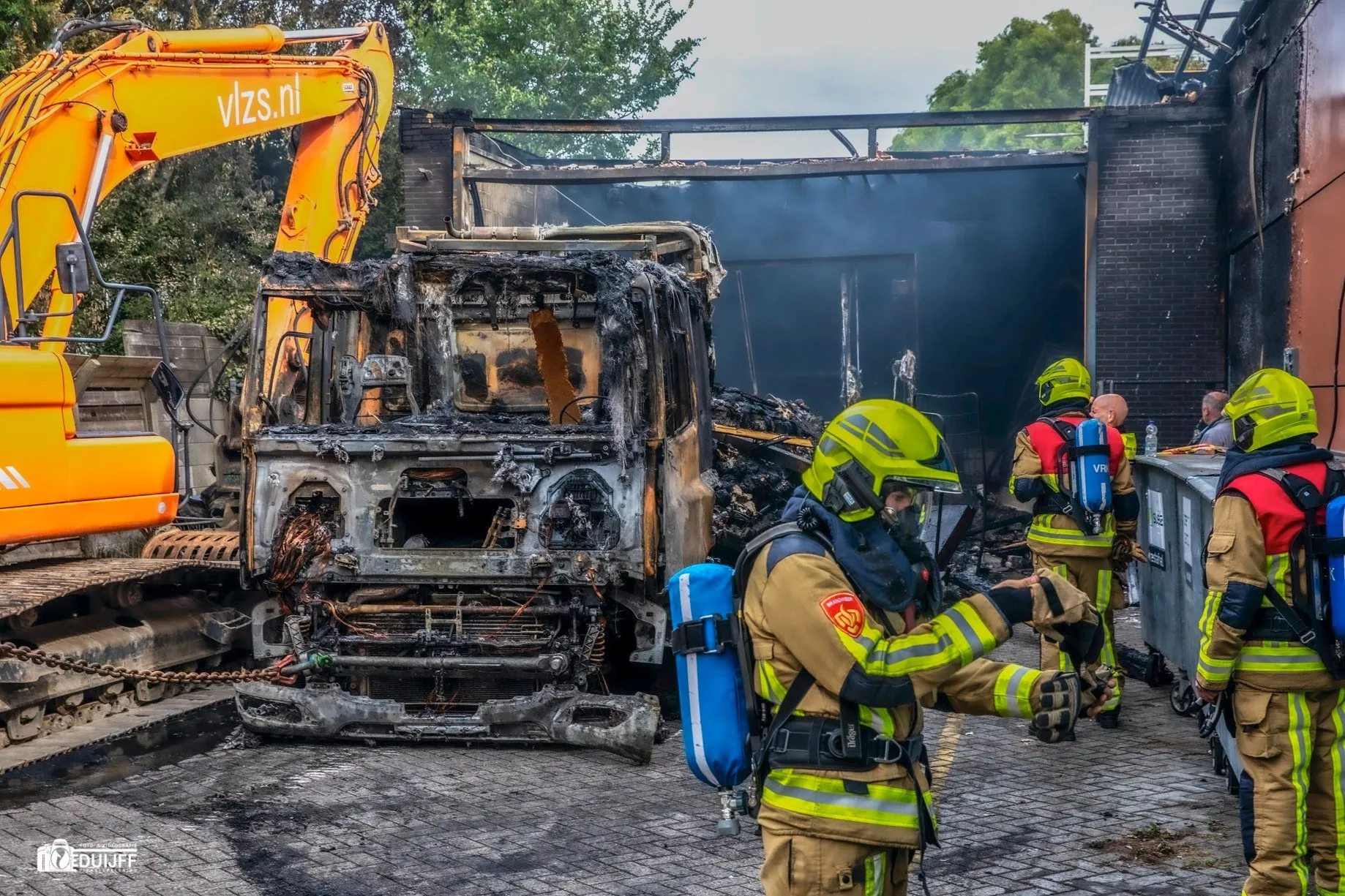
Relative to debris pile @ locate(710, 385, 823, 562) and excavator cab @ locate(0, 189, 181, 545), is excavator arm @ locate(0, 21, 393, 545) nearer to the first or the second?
excavator cab @ locate(0, 189, 181, 545)

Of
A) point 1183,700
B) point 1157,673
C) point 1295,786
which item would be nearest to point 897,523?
point 1295,786

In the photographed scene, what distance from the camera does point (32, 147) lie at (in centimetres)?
769

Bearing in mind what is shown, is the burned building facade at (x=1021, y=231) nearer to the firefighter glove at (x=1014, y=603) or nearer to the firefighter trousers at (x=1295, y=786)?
the firefighter trousers at (x=1295, y=786)

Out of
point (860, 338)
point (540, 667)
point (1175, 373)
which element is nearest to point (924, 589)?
point (540, 667)

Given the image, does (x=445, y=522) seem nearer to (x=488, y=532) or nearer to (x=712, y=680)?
(x=488, y=532)

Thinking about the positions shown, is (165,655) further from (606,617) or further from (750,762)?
(750,762)

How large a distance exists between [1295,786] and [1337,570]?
0.76 metres

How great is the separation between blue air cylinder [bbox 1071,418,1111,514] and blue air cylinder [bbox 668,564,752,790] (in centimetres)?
455

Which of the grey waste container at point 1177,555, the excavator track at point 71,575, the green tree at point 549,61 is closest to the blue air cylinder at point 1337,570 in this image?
the grey waste container at point 1177,555

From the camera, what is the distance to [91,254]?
6.22 meters

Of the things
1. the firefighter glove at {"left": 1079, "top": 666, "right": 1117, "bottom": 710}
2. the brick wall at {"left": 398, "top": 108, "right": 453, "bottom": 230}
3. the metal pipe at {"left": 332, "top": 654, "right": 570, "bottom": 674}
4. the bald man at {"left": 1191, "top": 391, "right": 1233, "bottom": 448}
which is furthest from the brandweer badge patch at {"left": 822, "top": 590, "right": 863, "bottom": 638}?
the brick wall at {"left": 398, "top": 108, "right": 453, "bottom": 230}

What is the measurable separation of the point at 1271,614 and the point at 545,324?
4860 millimetres

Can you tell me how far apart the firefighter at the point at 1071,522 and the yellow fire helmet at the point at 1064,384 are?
142 millimetres
